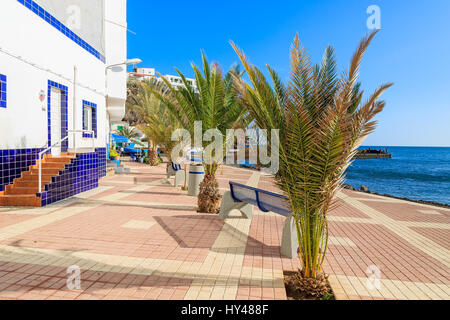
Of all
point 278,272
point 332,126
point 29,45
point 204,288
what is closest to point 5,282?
point 204,288

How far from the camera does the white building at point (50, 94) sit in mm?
7352

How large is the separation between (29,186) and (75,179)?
1549 mm

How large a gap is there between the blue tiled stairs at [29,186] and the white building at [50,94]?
0.02 meters

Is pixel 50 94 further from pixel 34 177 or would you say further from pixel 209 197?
pixel 209 197

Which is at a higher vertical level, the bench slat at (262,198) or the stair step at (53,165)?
the stair step at (53,165)

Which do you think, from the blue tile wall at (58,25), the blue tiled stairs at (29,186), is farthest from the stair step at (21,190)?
the blue tile wall at (58,25)

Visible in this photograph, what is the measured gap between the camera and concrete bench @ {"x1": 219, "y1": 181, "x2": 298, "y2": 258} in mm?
4508

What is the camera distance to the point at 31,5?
8.12m

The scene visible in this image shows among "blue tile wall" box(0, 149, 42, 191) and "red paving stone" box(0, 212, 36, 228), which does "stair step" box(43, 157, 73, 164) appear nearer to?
"blue tile wall" box(0, 149, 42, 191)

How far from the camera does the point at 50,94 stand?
919 cm

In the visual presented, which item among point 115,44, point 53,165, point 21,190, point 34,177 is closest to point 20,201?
point 21,190

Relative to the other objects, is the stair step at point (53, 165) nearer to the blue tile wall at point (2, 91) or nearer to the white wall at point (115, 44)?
the blue tile wall at point (2, 91)

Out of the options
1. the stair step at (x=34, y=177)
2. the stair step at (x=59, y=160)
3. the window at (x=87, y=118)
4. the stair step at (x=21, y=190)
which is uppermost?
the window at (x=87, y=118)
